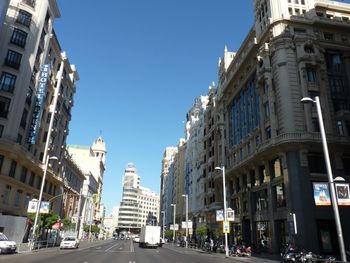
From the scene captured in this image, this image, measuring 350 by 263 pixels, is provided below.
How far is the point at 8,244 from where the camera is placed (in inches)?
1138

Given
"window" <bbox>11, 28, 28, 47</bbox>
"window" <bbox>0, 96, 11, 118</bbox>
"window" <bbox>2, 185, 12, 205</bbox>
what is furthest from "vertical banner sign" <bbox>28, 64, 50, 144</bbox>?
"window" <bbox>2, 185, 12, 205</bbox>

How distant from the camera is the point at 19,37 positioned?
46.3 metres

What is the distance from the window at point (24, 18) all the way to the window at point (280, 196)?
4344 cm

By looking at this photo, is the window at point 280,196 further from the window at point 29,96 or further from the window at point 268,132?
the window at point 29,96

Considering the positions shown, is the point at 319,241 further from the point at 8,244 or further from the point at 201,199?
the point at 201,199

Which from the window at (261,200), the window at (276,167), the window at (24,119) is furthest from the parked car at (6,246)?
the window at (276,167)

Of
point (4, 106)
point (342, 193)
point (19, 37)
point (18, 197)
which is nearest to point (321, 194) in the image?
point (342, 193)

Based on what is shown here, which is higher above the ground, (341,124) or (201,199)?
(341,124)

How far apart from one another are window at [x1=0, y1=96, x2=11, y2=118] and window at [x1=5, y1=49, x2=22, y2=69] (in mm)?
5026

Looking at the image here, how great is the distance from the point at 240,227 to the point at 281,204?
1386 cm

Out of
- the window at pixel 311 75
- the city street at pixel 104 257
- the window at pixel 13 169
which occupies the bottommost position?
the city street at pixel 104 257

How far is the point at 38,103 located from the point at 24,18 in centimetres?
1296

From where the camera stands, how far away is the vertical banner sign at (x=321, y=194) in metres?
18.5

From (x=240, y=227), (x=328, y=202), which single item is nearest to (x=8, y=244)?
(x=328, y=202)
